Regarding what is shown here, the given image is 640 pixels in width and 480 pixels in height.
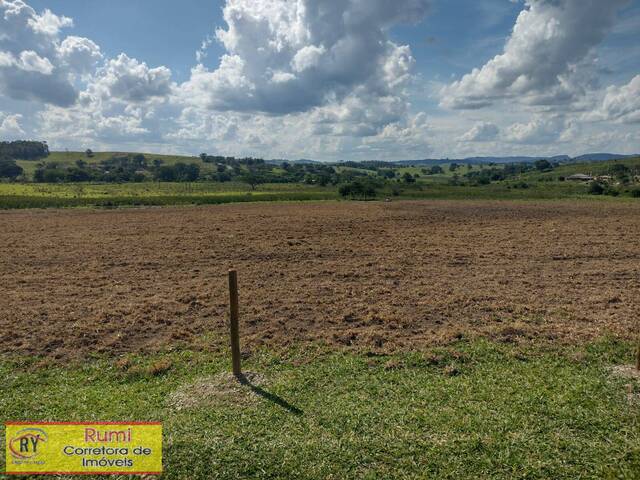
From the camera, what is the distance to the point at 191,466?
18.7 feet

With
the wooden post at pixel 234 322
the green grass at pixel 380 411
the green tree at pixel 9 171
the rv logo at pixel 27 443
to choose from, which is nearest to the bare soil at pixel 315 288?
the green grass at pixel 380 411

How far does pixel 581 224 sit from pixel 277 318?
3361cm

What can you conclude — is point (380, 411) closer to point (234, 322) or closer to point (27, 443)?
point (234, 322)

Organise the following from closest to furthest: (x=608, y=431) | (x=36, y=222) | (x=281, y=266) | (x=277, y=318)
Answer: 1. (x=608, y=431)
2. (x=277, y=318)
3. (x=281, y=266)
4. (x=36, y=222)

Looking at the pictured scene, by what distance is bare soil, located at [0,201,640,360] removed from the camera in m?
10.6

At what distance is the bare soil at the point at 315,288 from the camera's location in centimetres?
1063

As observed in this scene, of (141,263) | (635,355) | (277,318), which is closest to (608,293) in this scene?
(635,355)

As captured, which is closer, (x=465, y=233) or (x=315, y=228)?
(x=465, y=233)

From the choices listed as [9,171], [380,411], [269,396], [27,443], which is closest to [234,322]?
[269,396]

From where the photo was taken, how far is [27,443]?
245 inches

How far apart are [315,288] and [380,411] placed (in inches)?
339

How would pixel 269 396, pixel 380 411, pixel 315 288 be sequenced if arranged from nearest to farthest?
pixel 380 411 < pixel 269 396 < pixel 315 288

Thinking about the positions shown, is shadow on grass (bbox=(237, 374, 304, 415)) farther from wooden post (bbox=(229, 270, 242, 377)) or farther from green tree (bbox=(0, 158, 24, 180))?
green tree (bbox=(0, 158, 24, 180))

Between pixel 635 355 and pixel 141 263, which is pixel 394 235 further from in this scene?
pixel 635 355
